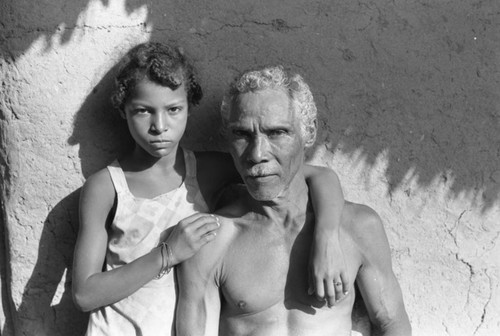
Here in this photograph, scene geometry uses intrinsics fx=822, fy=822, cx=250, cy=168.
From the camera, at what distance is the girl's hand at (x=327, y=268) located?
312cm

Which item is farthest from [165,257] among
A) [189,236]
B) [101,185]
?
[101,185]

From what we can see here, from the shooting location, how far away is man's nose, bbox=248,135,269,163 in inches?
118

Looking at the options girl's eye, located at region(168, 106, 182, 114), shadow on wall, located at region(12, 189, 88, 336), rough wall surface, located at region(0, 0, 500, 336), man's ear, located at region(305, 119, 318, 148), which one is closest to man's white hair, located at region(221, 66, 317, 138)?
man's ear, located at region(305, 119, 318, 148)

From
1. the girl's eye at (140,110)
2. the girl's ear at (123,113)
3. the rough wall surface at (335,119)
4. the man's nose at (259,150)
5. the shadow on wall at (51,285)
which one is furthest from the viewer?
the shadow on wall at (51,285)

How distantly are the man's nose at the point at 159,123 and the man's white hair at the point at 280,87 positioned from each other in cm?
23

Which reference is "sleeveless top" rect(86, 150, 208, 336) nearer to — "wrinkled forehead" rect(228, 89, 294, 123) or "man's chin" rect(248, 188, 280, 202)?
"man's chin" rect(248, 188, 280, 202)

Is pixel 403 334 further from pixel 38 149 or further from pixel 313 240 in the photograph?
pixel 38 149

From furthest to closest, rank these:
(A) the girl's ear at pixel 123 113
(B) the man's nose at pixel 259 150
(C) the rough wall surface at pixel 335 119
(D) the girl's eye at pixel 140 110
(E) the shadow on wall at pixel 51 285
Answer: (E) the shadow on wall at pixel 51 285 < (C) the rough wall surface at pixel 335 119 < (A) the girl's ear at pixel 123 113 < (D) the girl's eye at pixel 140 110 < (B) the man's nose at pixel 259 150

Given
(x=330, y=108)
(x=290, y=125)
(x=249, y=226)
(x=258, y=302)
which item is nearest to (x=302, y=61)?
(x=330, y=108)

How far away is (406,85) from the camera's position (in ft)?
11.3

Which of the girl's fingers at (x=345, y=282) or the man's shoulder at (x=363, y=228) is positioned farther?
the man's shoulder at (x=363, y=228)

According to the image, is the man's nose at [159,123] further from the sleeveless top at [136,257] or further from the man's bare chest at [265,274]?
the man's bare chest at [265,274]

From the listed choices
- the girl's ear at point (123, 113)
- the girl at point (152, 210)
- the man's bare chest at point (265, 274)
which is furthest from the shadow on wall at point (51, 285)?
the man's bare chest at point (265, 274)

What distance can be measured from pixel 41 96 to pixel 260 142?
93 cm
